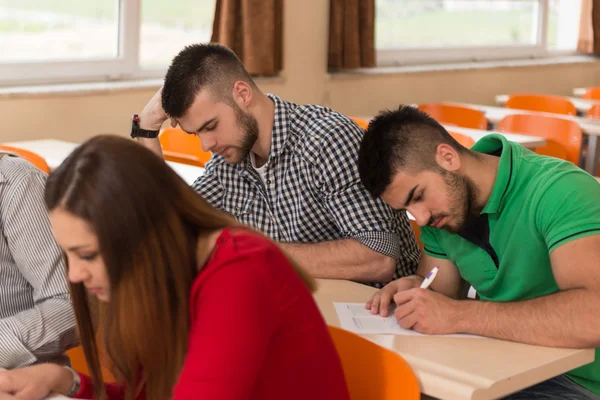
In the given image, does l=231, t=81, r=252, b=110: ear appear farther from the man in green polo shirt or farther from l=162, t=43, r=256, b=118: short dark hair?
the man in green polo shirt

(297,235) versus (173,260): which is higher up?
(173,260)

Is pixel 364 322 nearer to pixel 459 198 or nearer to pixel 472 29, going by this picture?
pixel 459 198

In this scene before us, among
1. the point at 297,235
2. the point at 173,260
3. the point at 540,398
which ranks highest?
the point at 173,260

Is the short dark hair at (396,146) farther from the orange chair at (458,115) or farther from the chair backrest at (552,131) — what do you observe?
the orange chair at (458,115)

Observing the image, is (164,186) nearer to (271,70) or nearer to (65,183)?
(65,183)

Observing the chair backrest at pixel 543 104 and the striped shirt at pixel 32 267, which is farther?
the chair backrest at pixel 543 104

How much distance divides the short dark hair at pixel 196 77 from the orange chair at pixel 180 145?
1.06 meters

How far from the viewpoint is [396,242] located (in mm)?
2471

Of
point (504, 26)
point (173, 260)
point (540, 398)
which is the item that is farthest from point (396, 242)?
→ point (504, 26)

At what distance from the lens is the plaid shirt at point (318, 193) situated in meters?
2.45

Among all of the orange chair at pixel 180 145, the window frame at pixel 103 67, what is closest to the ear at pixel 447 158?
the orange chair at pixel 180 145

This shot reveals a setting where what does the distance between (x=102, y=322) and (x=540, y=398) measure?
3.62ft

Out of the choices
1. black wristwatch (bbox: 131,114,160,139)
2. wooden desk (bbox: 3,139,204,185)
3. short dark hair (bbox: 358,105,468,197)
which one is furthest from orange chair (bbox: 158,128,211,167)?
short dark hair (bbox: 358,105,468,197)

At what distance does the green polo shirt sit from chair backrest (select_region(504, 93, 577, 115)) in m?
3.77
